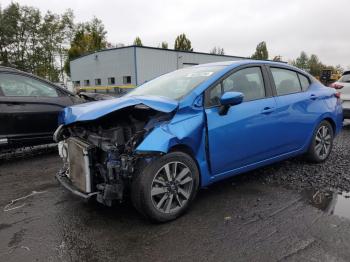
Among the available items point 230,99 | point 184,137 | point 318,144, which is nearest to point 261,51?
point 318,144

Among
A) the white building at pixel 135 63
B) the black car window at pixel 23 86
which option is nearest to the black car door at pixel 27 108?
the black car window at pixel 23 86

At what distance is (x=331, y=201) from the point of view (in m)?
3.66

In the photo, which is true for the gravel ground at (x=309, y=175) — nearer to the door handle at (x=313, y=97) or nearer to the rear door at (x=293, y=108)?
the rear door at (x=293, y=108)

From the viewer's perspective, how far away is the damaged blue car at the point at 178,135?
10.00 ft

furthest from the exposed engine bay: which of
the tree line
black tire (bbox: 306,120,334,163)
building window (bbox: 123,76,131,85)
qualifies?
the tree line

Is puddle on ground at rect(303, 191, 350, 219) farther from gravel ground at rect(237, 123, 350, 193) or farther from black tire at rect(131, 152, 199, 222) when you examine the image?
black tire at rect(131, 152, 199, 222)

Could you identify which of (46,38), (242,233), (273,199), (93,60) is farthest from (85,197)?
(46,38)

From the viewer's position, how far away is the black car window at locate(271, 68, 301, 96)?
4352 mm

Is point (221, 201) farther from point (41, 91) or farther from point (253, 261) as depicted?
point (41, 91)

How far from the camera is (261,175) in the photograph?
180 inches

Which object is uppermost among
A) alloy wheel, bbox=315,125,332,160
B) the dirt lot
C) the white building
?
the white building

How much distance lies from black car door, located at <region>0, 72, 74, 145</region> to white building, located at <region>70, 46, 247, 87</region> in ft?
52.0

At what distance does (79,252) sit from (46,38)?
1775 inches

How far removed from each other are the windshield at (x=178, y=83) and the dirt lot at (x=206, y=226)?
4.23ft
